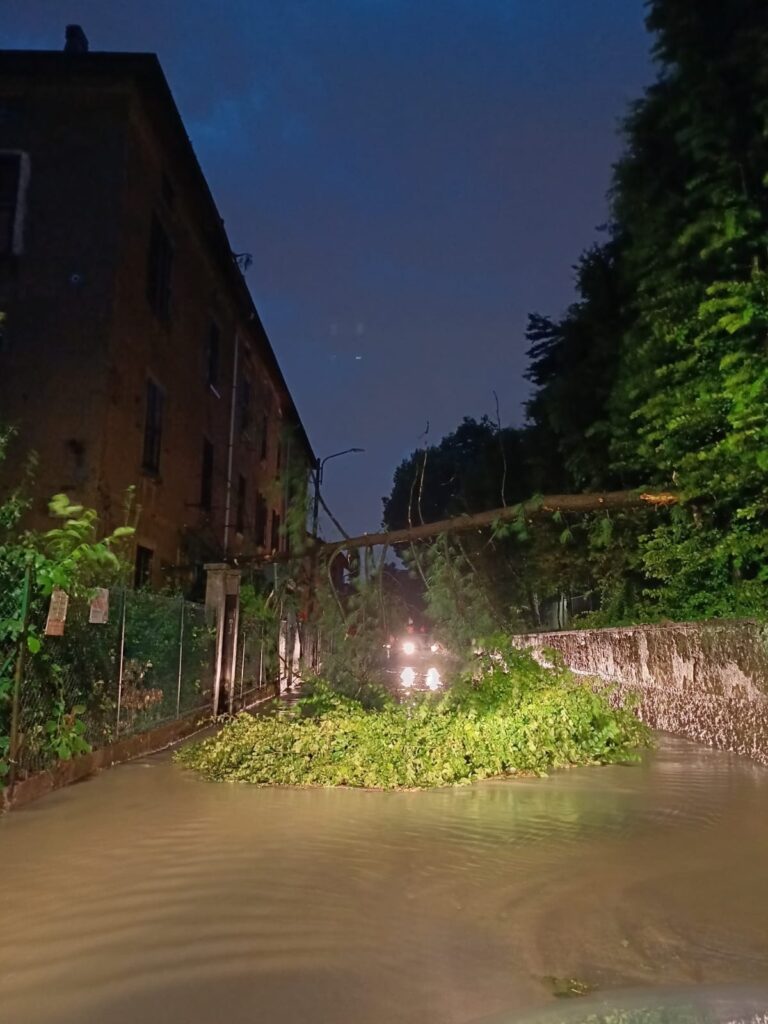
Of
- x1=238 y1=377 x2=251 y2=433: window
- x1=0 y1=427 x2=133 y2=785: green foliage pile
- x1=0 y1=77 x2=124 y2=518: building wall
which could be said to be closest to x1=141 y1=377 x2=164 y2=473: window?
x1=0 y1=77 x2=124 y2=518: building wall

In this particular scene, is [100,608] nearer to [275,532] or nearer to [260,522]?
[260,522]

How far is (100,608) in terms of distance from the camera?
31.9 ft

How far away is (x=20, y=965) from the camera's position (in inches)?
168

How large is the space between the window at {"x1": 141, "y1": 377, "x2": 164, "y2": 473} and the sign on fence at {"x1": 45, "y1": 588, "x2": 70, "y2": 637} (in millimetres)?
8186

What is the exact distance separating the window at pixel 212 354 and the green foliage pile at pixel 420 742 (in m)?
11.6

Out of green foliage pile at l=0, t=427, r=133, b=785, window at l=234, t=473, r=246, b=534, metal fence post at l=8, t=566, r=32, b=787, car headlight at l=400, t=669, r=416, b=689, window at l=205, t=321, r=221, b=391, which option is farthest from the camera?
window at l=234, t=473, r=246, b=534

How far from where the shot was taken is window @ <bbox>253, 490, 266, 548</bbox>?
2727 centimetres

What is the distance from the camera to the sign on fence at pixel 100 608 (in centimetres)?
959

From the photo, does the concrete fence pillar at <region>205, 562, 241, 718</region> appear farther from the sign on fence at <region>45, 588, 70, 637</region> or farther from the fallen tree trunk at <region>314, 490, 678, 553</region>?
the sign on fence at <region>45, 588, 70, 637</region>

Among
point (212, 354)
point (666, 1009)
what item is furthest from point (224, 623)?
point (666, 1009)

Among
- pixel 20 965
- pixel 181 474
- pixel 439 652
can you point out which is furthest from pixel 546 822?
pixel 181 474

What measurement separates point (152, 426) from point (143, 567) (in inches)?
104

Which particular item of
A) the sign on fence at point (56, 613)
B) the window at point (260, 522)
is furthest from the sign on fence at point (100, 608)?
the window at point (260, 522)

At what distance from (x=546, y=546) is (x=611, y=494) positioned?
759cm
